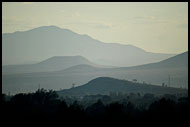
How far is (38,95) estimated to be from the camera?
6272 centimetres

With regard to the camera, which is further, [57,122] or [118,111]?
[118,111]

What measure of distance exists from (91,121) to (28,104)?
1686 centimetres

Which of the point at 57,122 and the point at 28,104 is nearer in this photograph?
the point at 57,122

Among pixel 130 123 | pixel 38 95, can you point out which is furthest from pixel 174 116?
pixel 38 95

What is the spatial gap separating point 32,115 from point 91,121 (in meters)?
4.99

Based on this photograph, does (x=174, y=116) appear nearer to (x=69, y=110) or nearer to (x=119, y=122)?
(x=119, y=122)

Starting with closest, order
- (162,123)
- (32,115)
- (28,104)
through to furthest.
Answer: (162,123) < (32,115) < (28,104)

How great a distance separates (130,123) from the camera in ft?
115

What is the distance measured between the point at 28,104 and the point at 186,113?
70.8ft

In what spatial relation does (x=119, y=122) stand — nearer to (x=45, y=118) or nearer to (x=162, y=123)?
(x=162, y=123)

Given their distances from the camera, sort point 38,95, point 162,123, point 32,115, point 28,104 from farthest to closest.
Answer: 1. point 38,95
2. point 28,104
3. point 32,115
4. point 162,123

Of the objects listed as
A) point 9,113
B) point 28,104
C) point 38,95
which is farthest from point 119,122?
point 38,95

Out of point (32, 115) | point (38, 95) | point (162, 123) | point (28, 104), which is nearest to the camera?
point (162, 123)

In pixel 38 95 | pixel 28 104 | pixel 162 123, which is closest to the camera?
pixel 162 123
